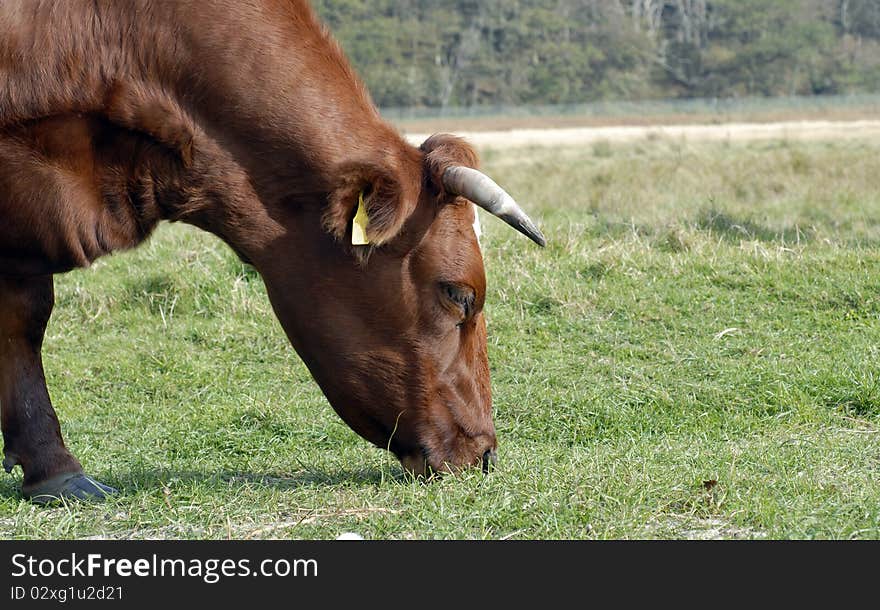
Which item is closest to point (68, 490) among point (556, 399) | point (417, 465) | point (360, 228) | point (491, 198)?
point (417, 465)

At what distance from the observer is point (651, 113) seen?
206ft

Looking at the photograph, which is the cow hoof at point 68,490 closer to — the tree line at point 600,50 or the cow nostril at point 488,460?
the cow nostril at point 488,460

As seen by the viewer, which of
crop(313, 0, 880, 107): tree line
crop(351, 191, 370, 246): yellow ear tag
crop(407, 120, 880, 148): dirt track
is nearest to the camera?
crop(351, 191, 370, 246): yellow ear tag

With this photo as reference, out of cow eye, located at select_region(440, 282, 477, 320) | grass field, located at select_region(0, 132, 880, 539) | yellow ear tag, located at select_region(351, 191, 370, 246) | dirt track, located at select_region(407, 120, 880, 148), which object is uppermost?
yellow ear tag, located at select_region(351, 191, 370, 246)

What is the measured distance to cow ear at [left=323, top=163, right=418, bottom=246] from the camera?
4.58 meters

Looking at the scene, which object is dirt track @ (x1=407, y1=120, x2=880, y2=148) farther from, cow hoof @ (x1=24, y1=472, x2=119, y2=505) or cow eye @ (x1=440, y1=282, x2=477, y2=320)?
cow eye @ (x1=440, y1=282, x2=477, y2=320)

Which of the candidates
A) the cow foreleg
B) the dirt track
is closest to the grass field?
the cow foreleg

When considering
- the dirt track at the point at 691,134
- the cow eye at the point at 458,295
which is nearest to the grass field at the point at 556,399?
the cow eye at the point at 458,295

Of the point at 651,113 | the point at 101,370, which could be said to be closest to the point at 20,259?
the point at 101,370

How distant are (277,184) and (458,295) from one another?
2.83 feet

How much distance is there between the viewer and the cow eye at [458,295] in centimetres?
480

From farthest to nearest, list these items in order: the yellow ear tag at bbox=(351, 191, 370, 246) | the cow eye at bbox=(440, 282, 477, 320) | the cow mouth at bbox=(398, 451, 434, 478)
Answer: the cow mouth at bbox=(398, 451, 434, 478)
the cow eye at bbox=(440, 282, 477, 320)
the yellow ear tag at bbox=(351, 191, 370, 246)

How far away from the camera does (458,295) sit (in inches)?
190

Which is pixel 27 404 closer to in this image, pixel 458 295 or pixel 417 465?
pixel 417 465
